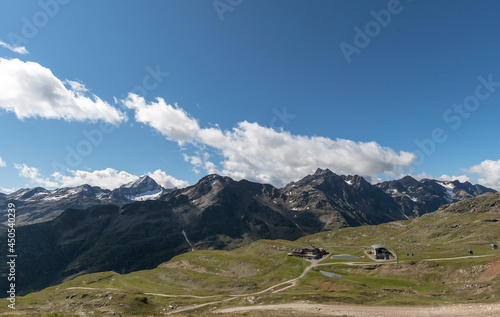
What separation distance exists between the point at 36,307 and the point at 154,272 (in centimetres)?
5442

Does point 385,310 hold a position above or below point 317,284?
above

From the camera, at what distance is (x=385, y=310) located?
47031 mm

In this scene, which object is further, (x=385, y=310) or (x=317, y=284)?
(x=317, y=284)

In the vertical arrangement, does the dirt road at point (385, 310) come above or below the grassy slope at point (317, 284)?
above

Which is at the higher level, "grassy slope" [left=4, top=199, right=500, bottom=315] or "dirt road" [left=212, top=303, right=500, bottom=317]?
"dirt road" [left=212, top=303, right=500, bottom=317]

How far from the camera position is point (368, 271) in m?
A: 89.2

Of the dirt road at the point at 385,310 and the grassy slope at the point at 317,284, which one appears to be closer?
the dirt road at the point at 385,310

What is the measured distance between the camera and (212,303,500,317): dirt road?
40.2 m

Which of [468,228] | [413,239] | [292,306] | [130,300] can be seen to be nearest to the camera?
[292,306]

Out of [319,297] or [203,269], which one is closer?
[319,297]

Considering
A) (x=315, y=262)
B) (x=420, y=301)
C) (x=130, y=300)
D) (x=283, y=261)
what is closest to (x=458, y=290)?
(x=420, y=301)

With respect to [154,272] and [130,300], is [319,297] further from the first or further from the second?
[154,272]

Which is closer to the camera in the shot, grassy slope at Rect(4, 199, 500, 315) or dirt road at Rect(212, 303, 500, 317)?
dirt road at Rect(212, 303, 500, 317)

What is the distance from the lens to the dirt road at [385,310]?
1583 inches
